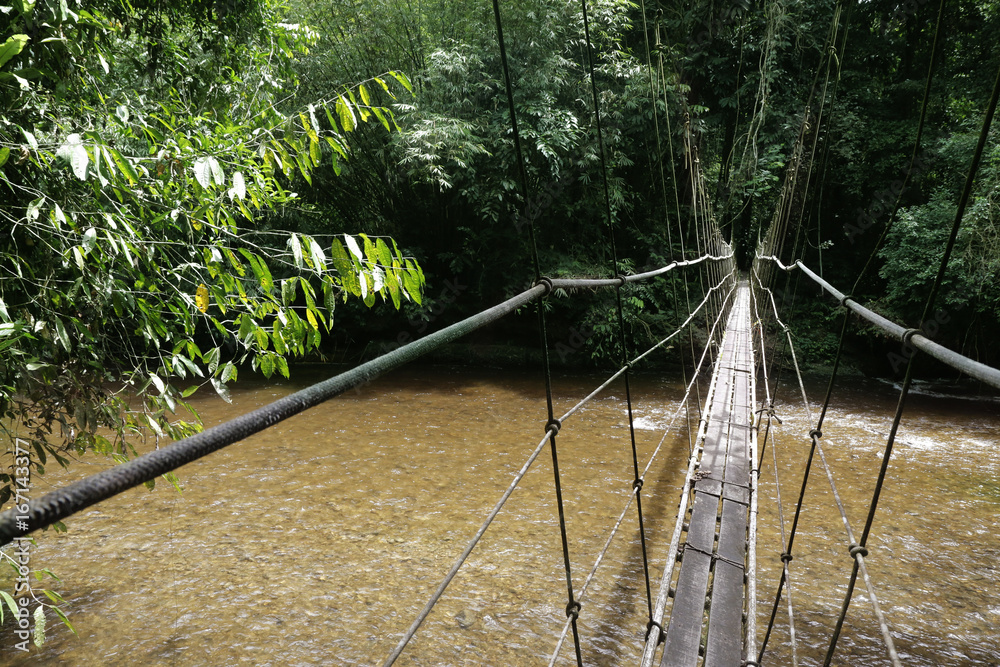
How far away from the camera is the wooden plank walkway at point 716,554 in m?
0.95

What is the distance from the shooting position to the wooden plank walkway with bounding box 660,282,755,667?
3.12 ft

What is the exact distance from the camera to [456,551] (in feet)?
7.32

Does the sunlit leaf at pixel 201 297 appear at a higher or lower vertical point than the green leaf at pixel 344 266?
lower

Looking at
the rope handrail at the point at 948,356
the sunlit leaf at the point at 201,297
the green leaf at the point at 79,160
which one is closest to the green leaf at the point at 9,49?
the green leaf at the point at 79,160

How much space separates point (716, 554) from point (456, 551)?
1295 millimetres

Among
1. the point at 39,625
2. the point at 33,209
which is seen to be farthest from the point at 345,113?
the point at 39,625

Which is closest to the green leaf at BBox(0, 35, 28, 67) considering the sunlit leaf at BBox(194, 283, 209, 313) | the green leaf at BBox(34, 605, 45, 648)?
the sunlit leaf at BBox(194, 283, 209, 313)

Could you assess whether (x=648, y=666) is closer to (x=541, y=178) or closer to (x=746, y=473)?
(x=746, y=473)

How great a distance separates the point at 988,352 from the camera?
5.21 meters

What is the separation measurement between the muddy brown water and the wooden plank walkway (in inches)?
22.9

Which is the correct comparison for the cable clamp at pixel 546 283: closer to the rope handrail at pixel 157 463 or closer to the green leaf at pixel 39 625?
the rope handrail at pixel 157 463

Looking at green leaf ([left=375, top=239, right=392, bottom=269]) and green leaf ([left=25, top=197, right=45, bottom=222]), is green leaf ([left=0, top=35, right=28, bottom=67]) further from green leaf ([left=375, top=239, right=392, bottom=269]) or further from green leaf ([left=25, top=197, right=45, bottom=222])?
green leaf ([left=375, top=239, right=392, bottom=269])

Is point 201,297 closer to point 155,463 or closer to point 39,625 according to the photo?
point 39,625

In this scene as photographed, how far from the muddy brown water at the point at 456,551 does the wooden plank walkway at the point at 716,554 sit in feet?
1.91
